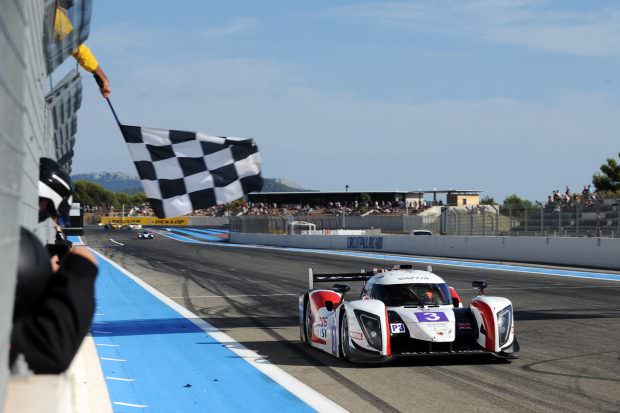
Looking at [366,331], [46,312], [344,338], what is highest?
[46,312]

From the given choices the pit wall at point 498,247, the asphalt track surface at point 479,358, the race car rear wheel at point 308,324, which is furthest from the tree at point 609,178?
the race car rear wheel at point 308,324

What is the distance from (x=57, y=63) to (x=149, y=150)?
2712 millimetres

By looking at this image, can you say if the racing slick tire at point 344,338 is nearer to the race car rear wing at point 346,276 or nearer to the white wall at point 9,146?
the race car rear wing at point 346,276

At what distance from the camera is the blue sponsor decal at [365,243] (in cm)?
4272

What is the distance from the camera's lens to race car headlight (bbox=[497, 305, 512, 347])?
30.6 ft

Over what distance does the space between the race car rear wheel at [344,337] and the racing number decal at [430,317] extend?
76 centimetres

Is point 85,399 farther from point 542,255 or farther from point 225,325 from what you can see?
point 542,255

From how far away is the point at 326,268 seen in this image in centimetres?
2902

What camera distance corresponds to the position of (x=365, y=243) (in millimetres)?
43781

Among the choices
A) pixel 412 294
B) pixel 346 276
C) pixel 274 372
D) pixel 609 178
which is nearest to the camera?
pixel 274 372

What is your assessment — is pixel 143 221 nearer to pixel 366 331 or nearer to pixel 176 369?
pixel 176 369

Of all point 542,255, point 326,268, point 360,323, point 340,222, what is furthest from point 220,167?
point 340,222

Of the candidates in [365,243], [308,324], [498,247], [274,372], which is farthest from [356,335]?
[365,243]

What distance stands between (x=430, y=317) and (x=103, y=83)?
14.1 ft
